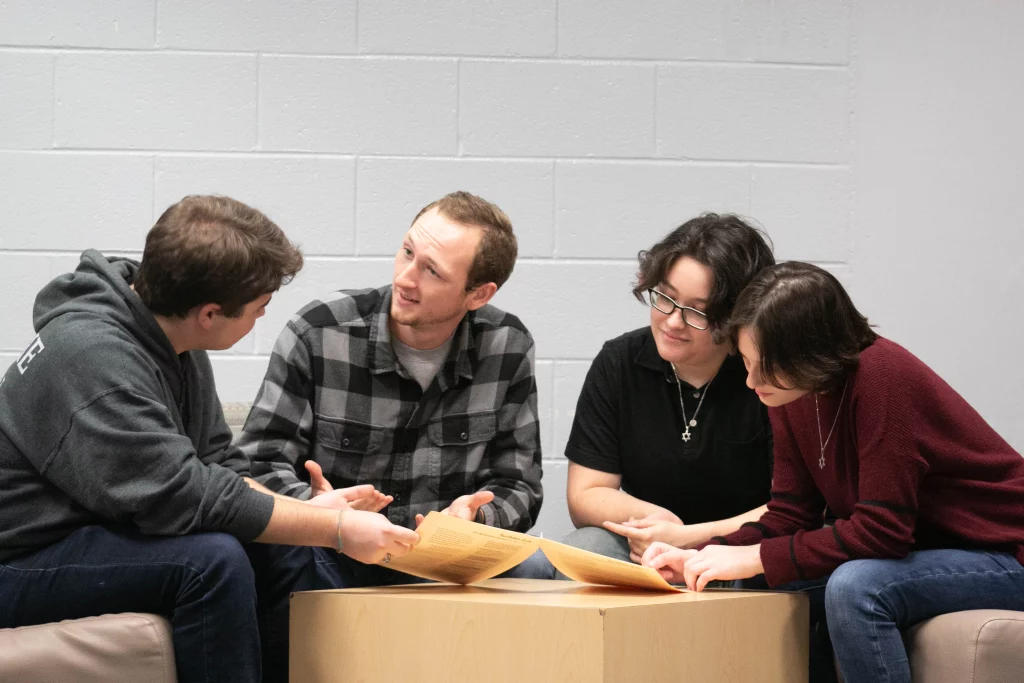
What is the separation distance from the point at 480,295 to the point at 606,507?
52cm

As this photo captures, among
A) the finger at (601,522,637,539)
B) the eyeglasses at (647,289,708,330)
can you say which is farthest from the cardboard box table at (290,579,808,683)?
the eyeglasses at (647,289,708,330)

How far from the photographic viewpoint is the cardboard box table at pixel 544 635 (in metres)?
1.43

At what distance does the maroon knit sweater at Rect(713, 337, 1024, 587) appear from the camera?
5.54ft

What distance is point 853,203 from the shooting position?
9.48 ft

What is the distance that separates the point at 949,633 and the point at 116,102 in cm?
232

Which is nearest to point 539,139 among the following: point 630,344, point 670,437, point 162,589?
point 630,344

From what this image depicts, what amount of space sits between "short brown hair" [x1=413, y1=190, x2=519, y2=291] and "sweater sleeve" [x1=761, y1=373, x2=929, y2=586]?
2.56ft

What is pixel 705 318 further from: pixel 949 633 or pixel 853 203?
pixel 853 203

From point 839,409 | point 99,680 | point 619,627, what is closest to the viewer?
point 619,627

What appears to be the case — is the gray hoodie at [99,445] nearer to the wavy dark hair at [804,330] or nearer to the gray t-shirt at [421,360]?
the gray t-shirt at [421,360]

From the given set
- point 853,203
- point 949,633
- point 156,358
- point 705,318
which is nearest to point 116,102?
point 156,358

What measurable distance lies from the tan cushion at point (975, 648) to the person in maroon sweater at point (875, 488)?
42mm

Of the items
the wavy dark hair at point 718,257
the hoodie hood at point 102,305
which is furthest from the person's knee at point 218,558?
the wavy dark hair at point 718,257

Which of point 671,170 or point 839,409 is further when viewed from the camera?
point 671,170
